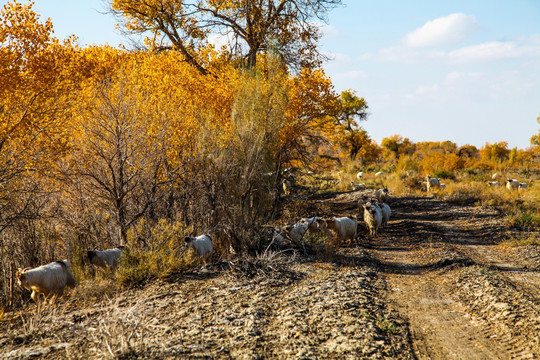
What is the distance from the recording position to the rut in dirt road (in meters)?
5.38

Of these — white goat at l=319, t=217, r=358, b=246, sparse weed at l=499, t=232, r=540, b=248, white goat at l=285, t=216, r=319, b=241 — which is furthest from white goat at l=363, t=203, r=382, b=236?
sparse weed at l=499, t=232, r=540, b=248

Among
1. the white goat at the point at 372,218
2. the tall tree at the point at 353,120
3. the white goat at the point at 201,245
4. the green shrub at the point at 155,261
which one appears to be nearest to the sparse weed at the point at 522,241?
the white goat at the point at 372,218

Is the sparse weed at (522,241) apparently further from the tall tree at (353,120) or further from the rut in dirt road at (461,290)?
the tall tree at (353,120)

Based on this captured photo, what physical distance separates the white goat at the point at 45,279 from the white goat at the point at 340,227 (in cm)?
641

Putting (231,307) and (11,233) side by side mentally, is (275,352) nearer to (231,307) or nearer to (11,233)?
(231,307)

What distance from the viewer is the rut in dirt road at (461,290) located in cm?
538

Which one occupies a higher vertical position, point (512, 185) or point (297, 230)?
point (512, 185)

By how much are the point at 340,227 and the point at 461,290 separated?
5.01m

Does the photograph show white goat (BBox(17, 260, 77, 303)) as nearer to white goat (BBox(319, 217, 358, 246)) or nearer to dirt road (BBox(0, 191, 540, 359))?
dirt road (BBox(0, 191, 540, 359))

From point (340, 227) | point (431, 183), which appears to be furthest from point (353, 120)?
point (340, 227)

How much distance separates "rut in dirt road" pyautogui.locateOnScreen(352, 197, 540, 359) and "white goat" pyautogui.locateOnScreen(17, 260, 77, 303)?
6165mm

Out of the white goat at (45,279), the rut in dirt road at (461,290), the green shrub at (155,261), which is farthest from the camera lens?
the green shrub at (155,261)

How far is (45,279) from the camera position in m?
8.60

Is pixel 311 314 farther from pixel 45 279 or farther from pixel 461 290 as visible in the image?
pixel 45 279
